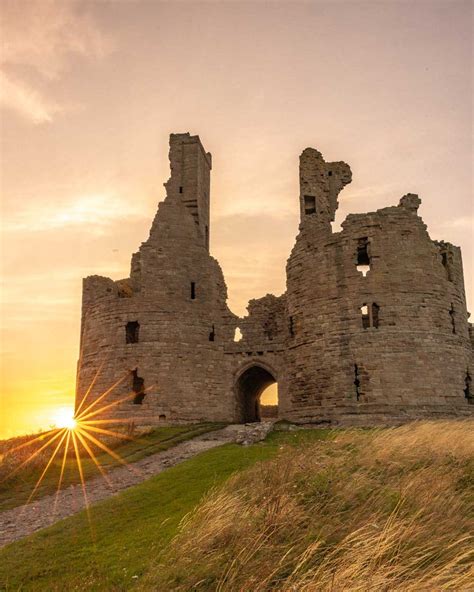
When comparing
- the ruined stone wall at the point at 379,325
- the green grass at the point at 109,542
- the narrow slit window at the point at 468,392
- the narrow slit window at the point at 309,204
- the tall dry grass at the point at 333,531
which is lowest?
the green grass at the point at 109,542

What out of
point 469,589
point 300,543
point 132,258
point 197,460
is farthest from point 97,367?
point 469,589

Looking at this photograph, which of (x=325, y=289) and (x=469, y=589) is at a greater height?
(x=325, y=289)

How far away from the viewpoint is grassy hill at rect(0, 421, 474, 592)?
230 inches

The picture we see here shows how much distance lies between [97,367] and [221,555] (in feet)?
73.0

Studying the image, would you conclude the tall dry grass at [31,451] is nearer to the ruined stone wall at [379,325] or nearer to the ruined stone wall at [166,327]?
the ruined stone wall at [166,327]

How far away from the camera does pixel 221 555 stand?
20.5 feet

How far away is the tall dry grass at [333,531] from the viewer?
18.4 ft

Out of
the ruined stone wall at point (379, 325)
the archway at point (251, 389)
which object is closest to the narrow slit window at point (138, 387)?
the archway at point (251, 389)

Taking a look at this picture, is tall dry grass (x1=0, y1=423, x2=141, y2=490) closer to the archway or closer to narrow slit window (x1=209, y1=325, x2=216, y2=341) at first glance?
narrow slit window (x1=209, y1=325, x2=216, y2=341)

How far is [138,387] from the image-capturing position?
2694 cm

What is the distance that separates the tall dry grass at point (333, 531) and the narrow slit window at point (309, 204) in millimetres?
17548

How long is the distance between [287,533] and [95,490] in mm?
7622

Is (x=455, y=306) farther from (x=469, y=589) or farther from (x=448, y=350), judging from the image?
(x=469, y=589)

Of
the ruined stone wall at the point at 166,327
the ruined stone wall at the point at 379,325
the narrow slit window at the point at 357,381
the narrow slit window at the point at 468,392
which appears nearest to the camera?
the ruined stone wall at the point at 379,325
